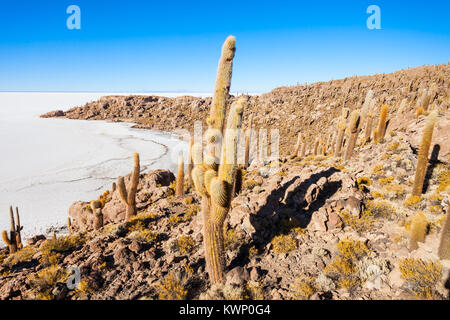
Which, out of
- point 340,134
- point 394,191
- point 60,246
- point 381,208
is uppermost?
point 340,134

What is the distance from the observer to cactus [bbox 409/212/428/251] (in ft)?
16.4

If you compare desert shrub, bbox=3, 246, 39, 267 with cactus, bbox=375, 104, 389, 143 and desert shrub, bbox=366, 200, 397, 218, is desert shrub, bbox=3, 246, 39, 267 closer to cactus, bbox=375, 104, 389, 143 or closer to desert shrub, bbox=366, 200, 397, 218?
desert shrub, bbox=366, 200, 397, 218

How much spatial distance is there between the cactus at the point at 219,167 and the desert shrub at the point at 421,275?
3.64m

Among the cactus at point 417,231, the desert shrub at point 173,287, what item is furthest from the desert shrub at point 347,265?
the desert shrub at point 173,287

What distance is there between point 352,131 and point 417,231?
7.60 meters

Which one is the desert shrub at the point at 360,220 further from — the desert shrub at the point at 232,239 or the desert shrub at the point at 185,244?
the desert shrub at the point at 185,244

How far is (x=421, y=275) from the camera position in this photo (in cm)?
427

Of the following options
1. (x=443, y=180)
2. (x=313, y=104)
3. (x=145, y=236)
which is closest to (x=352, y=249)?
(x=443, y=180)

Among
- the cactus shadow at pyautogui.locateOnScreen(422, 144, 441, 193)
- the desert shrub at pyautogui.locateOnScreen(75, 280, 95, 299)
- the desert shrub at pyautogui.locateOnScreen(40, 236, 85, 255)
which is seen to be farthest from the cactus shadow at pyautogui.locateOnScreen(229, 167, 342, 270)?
the desert shrub at pyautogui.locateOnScreen(40, 236, 85, 255)

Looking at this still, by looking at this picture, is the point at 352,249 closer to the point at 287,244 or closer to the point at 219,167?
the point at 287,244

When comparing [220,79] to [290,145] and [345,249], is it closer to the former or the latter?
[345,249]

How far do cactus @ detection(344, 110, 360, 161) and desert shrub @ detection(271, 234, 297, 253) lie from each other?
786cm
